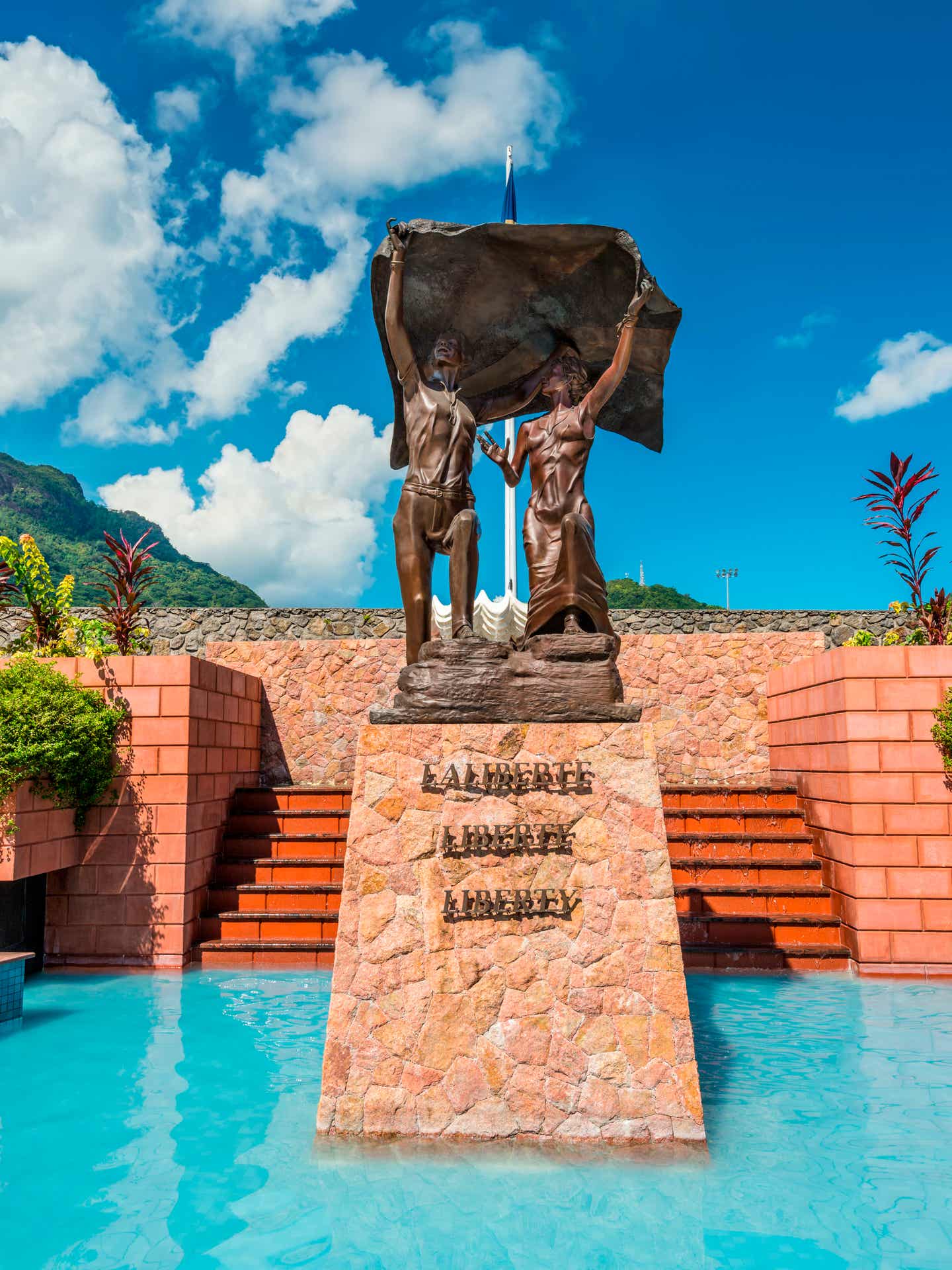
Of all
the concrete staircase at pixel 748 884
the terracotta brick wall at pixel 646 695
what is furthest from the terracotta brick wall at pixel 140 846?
the concrete staircase at pixel 748 884

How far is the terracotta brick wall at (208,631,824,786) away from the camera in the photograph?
10.3 m

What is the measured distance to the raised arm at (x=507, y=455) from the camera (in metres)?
4.83

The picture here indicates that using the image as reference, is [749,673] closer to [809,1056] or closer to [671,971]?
[809,1056]

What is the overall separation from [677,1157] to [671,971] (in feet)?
2.19

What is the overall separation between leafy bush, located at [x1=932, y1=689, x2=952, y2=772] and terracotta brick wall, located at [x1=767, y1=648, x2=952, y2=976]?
5cm

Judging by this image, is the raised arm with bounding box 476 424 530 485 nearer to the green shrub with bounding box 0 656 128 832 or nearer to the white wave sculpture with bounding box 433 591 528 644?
the green shrub with bounding box 0 656 128 832

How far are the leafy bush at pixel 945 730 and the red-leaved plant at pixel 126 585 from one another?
668 centimetres

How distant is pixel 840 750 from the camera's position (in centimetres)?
688

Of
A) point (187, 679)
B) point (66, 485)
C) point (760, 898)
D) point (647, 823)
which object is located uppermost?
point (66, 485)

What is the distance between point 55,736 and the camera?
6.34 meters

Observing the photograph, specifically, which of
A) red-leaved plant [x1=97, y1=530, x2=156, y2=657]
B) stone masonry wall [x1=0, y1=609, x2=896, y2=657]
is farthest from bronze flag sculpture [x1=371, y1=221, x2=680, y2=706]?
stone masonry wall [x1=0, y1=609, x2=896, y2=657]

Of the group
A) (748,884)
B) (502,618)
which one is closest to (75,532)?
(502,618)

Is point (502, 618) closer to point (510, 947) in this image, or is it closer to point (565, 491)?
point (565, 491)

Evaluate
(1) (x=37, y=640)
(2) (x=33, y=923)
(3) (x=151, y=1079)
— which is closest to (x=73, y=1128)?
(3) (x=151, y=1079)
